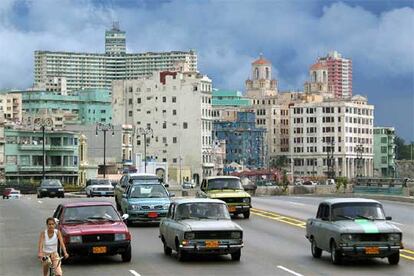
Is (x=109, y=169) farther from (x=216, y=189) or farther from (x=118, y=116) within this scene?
(x=216, y=189)

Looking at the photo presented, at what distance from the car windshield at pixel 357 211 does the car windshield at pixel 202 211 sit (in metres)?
2.94

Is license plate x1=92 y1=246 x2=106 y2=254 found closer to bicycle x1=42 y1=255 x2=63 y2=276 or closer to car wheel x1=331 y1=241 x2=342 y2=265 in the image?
bicycle x1=42 y1=255 x2=63 y2=276

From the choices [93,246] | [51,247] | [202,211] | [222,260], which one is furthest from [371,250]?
[51,247]

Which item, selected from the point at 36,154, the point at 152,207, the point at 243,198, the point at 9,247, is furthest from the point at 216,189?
the point at 36,154

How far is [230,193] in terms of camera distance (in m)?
39.6

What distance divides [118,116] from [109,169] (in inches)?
1774

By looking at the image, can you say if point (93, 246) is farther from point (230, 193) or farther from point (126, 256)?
point (230, 193)

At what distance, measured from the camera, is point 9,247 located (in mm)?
29031

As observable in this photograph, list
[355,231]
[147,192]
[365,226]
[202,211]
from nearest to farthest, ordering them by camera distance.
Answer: [355,231] < [365,226] < [202,211] < [147,192]

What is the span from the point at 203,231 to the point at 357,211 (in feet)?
12.7

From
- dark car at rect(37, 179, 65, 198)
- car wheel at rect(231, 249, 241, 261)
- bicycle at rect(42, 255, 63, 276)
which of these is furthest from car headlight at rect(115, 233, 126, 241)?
dark car at rect(37, 179, 65, 198)

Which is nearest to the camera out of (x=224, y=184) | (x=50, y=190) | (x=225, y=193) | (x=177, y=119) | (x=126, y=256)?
(x=126, y=256)

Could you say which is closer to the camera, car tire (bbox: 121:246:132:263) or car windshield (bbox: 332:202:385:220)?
car windshield (bbox: 332:202:385:220)

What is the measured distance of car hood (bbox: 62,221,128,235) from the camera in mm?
23172
